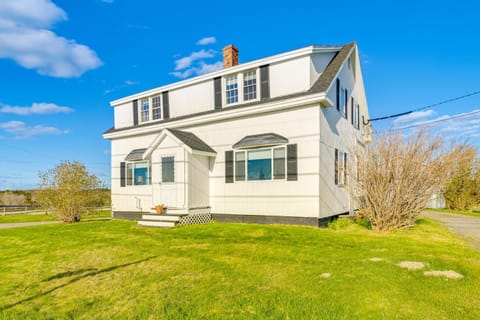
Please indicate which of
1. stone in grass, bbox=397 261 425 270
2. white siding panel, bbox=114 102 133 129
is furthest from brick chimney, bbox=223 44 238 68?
stone in grass, bbox=397 261 425 270

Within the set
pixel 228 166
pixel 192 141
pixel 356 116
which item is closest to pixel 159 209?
pixel 192 141

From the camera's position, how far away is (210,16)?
13.5 m

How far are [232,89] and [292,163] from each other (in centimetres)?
487

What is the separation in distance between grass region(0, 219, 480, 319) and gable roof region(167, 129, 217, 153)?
4.63 m

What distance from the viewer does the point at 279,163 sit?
36.9 ft

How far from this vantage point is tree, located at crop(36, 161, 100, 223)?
14.9m

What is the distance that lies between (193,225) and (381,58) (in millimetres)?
13818

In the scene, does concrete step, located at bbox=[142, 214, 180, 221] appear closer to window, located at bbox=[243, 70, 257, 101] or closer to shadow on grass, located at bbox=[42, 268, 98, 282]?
shadow on grass, located at bbox=[42, 268, 98, 282]

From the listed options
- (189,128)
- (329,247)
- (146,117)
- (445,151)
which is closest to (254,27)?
(189,128)

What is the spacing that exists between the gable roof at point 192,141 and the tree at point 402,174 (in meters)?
7.00

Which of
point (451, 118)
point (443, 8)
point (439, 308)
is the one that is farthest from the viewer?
point (451, 118)

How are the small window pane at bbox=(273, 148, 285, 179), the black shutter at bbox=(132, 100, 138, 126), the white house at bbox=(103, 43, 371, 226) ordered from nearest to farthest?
the white house at bbox=(103, 43, 371, 226) → the small window pane at bbox=(273, 148, 285, 179) → the black shutter at bbox=(132, 100, 138, 126)

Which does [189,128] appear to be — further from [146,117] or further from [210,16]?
[210,16]

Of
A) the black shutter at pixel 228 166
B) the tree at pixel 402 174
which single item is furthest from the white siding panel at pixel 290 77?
the tree at pixel 402 174
